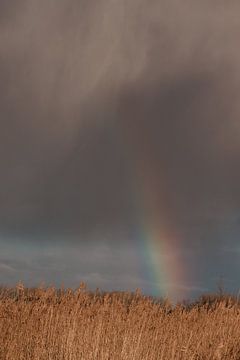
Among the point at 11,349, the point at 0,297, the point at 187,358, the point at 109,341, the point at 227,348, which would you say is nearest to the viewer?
the point at 11,349

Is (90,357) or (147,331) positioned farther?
(147,331)

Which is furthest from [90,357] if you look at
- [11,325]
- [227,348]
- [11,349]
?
[227,348]

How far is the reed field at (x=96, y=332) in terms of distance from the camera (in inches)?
579

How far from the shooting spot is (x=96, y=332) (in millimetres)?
15781

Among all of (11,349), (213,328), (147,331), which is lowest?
(11,349)

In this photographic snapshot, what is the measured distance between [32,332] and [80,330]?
1.37 metres

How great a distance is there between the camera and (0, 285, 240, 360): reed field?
14.7 m

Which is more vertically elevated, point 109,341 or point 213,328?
point 213,328

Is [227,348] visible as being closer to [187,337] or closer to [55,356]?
[187,337]

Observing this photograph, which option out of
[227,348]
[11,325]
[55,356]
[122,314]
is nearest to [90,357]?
[55,356]

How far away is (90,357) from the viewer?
14086 millimetres

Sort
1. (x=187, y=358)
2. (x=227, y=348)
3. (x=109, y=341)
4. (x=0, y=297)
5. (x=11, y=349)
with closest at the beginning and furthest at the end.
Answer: (x=11, y=349)
(x=109, y=341)
(x=187, y=358)
(x=0, y=297)
(x=227, y=348)

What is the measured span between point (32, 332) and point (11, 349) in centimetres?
191

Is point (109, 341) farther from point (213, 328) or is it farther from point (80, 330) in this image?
point (213, 328)
